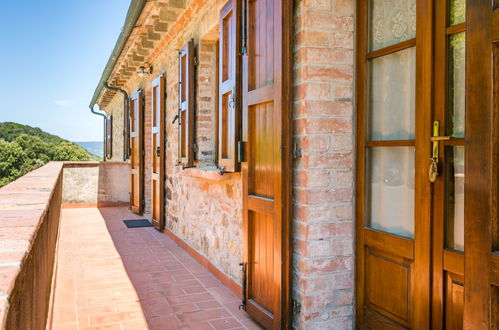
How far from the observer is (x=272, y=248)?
2.73 m

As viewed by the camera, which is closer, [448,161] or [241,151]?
[448,161]

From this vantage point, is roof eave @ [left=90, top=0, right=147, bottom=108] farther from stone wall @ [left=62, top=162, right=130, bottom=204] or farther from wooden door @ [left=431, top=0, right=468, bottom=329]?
wooden door @ [left=431, top=0, right=468, bottom=329]

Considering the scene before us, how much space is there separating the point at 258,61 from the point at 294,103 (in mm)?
541

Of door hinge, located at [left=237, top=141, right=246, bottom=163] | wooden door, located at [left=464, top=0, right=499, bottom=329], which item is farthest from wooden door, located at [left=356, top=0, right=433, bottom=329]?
door hinge, located at [left=237, top=141, right=246, bottom=163]

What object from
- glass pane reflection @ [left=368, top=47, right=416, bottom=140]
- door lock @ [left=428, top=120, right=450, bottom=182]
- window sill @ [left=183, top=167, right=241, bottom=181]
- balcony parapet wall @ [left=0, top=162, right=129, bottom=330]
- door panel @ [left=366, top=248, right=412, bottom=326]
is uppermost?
glass pane reflection @ [left=368, top=47, right=416, bottom=140]

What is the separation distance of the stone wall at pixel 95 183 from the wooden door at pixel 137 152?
765 mm

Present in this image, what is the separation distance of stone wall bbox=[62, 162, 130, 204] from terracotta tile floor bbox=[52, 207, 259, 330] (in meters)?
3.26

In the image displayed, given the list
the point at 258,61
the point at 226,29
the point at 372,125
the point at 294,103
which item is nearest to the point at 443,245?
the point at 372,125

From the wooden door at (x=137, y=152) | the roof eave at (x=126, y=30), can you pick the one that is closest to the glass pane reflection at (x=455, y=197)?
the roof eave at (x=126, y=30)

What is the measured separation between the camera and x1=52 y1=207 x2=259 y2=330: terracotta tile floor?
3111mm

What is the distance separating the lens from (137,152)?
8.31 meters

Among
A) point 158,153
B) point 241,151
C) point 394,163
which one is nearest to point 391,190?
point 394,163

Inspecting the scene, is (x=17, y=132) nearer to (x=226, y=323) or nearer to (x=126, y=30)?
(x=126, y=30)

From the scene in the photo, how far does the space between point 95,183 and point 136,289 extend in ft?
19.8
